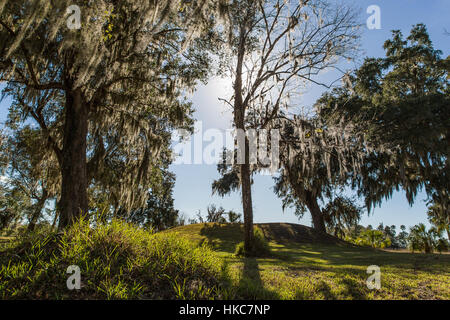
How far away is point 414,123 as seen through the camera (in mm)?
12953

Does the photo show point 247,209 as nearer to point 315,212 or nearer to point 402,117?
point 402,117

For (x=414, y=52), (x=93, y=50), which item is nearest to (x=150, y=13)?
(x=93, y=50)

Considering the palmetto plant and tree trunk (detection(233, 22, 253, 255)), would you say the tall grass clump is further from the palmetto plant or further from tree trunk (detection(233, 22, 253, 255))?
the palmetto plant

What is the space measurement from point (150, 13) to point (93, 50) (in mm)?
1684

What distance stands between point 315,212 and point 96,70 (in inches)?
681

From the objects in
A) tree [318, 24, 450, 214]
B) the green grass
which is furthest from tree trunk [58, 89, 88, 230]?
tree [318, 24, 450, 214]

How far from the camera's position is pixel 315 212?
19188mm

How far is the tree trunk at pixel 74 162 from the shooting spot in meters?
6.56

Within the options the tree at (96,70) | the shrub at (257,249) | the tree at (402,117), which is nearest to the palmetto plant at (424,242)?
the tree at (402,117)

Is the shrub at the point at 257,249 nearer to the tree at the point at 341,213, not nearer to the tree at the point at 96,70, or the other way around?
the tree at the point at 96,70

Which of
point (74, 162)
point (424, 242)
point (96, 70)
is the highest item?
point (96, 70)

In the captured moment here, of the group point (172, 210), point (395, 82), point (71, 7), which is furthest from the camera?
point (172, 210)

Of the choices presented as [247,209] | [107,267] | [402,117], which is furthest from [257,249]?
[402,117]
